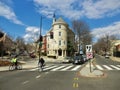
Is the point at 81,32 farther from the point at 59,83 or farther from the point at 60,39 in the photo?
the point at 59,83

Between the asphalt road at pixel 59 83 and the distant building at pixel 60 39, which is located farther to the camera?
the distant building at pixel 60 39

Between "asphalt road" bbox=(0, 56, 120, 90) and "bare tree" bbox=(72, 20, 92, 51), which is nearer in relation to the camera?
"asphalt road" bbox=(0, 56, 120, 90)

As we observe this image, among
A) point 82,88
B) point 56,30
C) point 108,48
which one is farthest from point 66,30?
point 82,88

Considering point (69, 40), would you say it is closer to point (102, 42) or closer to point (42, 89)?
point (102, 42)

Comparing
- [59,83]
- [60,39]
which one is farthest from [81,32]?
[59,83]

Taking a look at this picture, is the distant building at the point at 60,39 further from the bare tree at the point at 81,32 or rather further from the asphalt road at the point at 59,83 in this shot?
the asphalt road at the point at 59,83

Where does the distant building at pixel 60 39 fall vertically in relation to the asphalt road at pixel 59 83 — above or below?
above

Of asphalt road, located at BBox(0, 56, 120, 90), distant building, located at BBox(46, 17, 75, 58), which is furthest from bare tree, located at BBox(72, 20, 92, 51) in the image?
asphalt road, located at BBox(0, 56, 120, 90)

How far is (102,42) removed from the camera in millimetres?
156625

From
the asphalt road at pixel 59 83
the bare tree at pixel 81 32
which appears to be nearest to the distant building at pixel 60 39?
the bare tree at pixel 81 32

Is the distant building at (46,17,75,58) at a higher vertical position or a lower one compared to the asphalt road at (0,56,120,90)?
higher

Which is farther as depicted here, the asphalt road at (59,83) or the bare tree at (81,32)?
the bare tree at (81,32)

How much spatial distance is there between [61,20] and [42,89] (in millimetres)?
76740

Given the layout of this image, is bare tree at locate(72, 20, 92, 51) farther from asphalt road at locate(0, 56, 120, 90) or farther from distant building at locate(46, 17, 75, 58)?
asphalt road at locate(0, 56, 120, 90)
